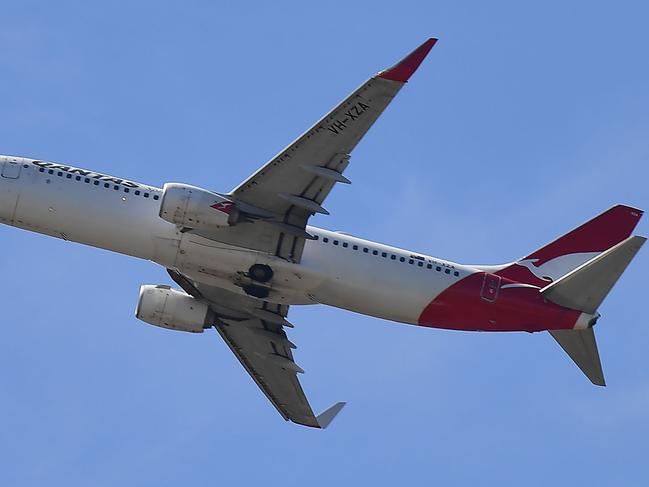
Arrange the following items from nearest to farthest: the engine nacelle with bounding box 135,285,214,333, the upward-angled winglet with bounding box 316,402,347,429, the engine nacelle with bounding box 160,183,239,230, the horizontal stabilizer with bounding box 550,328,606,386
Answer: the engine nacelle with bounding box 160,183,239,230 < the horizontal stabilizer with bounding box 550,328,606,386 < the engine nacelle with bounding box 135,285,214,333 < the upward-angled winglet with bounding box 316,402,347,429

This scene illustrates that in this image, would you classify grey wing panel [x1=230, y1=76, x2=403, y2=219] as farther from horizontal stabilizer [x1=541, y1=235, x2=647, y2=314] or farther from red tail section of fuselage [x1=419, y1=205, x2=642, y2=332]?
horizontal stabilizer [x1=541, y1=235, x2=647, y2=314]

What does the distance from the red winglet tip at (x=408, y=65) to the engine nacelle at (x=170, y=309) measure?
17378 millimetres

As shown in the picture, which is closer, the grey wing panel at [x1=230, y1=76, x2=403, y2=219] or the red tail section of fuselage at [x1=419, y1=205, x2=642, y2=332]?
the grey wing panel at [x1=230, y1=76, x2=403, y2=219]

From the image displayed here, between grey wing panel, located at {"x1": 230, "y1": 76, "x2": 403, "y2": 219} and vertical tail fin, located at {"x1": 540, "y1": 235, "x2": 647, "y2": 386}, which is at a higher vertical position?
grey wing panel, located at {"x1": 230, "y1": 76, "x2": 403, "y2": 219}

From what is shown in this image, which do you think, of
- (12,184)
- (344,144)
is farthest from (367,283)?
(12,184)

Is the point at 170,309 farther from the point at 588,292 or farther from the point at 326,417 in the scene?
the point at 588,292

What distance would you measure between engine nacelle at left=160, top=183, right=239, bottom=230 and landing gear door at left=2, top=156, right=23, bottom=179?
7135mm

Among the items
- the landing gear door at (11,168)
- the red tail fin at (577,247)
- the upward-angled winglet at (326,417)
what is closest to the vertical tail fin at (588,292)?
the red tail fin at (577,247)

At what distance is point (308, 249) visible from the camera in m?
56.4

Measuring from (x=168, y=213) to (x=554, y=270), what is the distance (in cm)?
1882

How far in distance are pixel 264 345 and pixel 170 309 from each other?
5597mm

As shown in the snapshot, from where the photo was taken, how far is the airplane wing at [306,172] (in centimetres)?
4972

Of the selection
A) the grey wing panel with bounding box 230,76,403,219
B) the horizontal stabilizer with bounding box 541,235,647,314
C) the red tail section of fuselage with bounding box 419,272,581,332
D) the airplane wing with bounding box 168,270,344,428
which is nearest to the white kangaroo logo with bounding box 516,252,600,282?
the red tail section of fuselage with bounding box 419,272,581,332

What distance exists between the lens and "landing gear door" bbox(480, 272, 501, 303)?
5741cm
